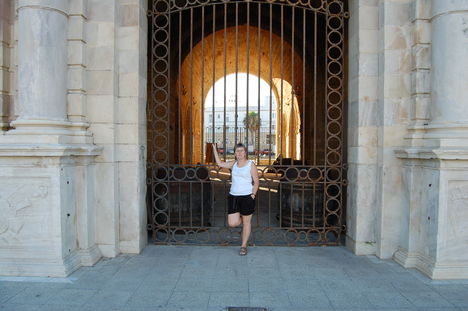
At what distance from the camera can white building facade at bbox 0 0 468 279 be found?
4.29 metres

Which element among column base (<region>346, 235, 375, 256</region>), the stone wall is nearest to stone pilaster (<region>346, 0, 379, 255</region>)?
column base (<region>346, 235, 375, 256</region>)

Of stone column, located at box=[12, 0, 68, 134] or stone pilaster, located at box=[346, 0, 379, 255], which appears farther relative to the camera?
stone pilaster, located at box=[346, 0, 379, 255]

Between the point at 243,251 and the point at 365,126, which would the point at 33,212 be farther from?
the point at 365,126

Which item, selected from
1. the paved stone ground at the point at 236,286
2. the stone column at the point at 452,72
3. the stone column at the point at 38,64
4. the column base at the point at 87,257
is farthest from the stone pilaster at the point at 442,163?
the stone column at the point at 38,64

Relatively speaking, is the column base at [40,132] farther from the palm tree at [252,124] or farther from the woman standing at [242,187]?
the palm tree at [252,124]

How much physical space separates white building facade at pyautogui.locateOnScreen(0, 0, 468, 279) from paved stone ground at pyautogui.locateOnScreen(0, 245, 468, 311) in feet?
1.05

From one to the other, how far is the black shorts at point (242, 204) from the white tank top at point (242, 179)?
2.9 inches

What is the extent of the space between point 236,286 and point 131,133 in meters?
2.60

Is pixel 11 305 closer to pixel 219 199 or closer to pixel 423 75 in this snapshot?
pixel 423 75

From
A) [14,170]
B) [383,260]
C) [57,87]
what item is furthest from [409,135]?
[14,170]

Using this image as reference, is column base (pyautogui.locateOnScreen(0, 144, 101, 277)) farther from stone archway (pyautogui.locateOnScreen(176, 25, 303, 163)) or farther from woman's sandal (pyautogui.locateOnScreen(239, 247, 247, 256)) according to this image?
stone archway (pyautogui.locateOnScreen(176, 25, 303, 163))

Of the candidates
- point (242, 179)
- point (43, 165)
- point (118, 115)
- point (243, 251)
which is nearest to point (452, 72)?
point (242, 179)

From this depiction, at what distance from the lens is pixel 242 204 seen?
5152 millimetres

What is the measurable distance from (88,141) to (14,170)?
954 millimetres
